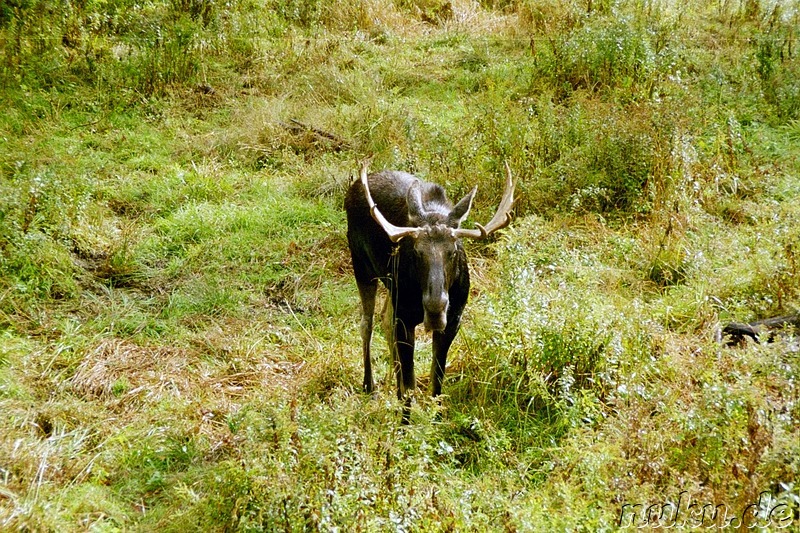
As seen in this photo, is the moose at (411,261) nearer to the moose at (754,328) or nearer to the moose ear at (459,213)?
the moose ear at (459,213)

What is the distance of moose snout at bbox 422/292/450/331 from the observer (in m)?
4.78

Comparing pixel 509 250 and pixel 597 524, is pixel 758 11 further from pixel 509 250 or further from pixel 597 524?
pixel 597 524

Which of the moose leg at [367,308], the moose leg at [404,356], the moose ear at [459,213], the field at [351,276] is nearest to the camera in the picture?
the field at [351,276]

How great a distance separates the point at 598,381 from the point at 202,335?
3.52 metres

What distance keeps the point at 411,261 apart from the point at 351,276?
2.60 metres

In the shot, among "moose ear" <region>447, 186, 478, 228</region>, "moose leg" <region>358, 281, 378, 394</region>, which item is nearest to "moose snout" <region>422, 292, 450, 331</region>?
"moose ear" <region>447, 186, 478, 228</region>

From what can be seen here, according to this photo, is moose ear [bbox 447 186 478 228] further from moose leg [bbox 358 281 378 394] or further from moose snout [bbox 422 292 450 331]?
moose leg [bbox 358 281 378 394]

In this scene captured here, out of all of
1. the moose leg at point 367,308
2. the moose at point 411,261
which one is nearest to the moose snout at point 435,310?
the moose at point 411,261

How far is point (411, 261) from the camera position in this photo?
5168mm

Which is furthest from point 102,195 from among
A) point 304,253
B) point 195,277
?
point 304,253

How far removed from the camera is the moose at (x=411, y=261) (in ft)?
16.3

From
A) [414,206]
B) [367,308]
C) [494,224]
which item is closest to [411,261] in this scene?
[414,206]

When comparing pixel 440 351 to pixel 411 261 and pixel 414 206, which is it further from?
pixel 414 206

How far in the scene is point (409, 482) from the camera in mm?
4086
